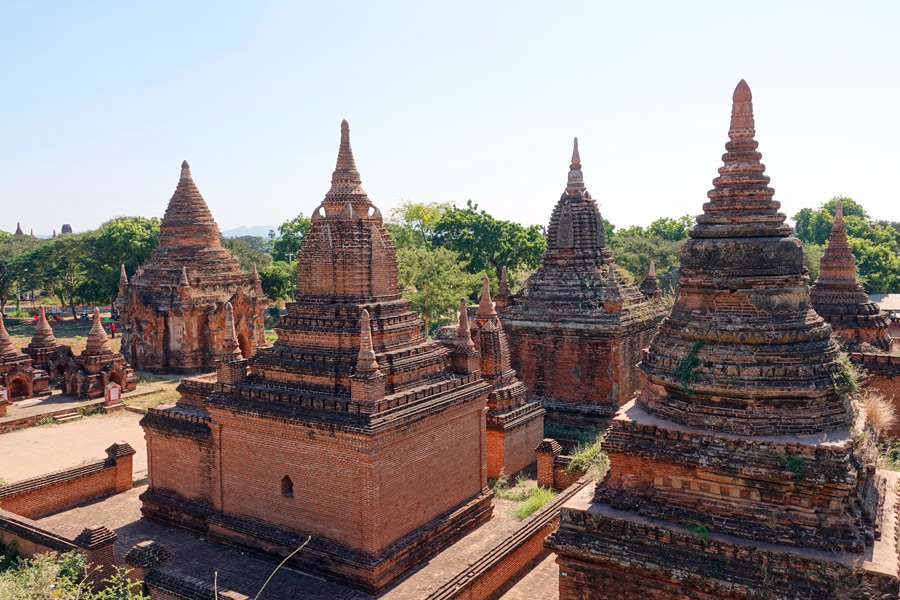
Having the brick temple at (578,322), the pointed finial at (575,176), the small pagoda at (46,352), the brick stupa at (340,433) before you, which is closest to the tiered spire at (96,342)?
the small pagoda at (46,352)

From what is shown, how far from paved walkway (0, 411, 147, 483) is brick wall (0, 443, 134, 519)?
5.17 feet

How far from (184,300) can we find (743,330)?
104 feet

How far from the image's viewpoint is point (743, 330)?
1059 cm

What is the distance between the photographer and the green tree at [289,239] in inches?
2972

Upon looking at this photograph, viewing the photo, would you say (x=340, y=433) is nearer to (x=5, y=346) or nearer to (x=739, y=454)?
(x=739, y=454)

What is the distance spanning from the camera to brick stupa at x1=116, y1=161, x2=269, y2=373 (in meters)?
36.5

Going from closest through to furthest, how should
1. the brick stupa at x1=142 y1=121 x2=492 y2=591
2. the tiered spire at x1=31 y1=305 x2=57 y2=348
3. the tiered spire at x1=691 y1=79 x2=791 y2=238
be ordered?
the tiered spire at x1=691 y1=79 x2=791 y2=238 < the brick stupa at x1=142 y1=121 x2=492 y2=591 < the tiered spire at x1=31 y1=305 x2=57 y2=348

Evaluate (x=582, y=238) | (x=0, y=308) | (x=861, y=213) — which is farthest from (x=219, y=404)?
(x=861, y=213)

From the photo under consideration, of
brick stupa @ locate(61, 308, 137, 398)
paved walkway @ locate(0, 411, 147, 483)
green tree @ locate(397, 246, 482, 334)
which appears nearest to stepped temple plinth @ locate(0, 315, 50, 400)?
brick stupa @ locate(61, 308, 137, 398)

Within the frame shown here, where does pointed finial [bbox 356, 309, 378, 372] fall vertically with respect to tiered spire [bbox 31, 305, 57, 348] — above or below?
above

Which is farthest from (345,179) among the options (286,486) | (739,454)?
(739,454)

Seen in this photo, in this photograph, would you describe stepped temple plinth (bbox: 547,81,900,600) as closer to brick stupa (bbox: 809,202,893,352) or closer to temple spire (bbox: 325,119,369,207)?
temple spire (bbox: 325,119,369,207)

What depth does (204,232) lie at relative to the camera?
3816cm

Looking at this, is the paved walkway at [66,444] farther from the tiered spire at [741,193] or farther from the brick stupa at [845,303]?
the brick stupa at [845,303]
